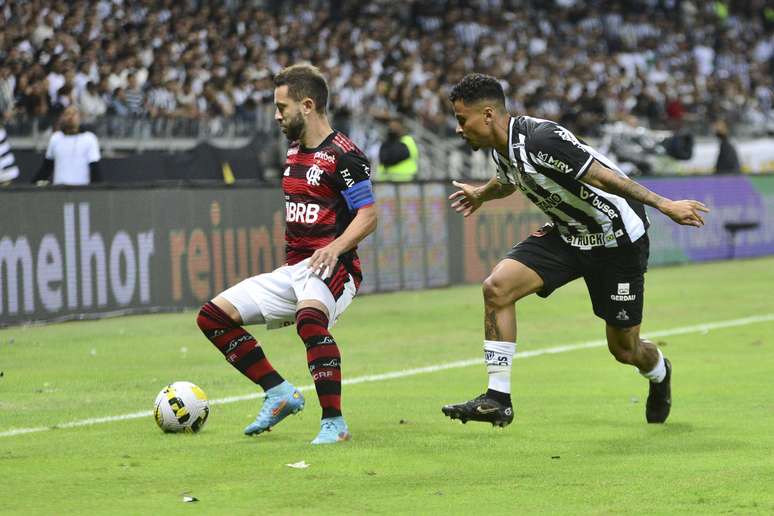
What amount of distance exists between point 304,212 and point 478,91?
1.14 m

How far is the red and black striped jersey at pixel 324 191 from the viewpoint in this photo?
7875 millimetres

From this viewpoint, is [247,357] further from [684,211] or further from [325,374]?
[684,211]

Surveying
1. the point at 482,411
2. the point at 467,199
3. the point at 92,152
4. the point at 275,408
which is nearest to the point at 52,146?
the point at 92,152

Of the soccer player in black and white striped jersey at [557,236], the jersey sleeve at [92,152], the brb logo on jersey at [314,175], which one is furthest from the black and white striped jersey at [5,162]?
the brb logo on jersey at [314,175]

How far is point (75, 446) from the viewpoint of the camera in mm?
7953

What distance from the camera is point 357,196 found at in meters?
7.88

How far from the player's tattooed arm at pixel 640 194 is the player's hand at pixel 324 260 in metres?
1.36

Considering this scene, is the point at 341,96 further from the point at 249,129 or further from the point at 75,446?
the point at 75,446

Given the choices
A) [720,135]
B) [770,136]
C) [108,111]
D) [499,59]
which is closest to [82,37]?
[108,111]

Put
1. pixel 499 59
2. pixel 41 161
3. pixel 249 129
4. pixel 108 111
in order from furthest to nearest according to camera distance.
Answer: pixel 499 59 < pixel 249 129 < pixel 108 111 < pixel 41 161

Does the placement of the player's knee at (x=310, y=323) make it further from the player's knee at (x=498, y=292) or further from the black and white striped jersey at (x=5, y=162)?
the black and white striped jersey at (x=5, y=162)

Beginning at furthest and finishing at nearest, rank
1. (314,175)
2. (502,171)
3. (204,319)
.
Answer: (502,171) < (204,319) < (314,175)

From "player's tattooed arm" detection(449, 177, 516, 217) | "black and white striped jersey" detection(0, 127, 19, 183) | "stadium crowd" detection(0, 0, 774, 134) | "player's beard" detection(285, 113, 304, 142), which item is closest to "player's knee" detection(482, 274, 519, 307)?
"player's tattooed arm" detection(449, 177, 516, 217)

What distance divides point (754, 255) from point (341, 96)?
7.91 metres
